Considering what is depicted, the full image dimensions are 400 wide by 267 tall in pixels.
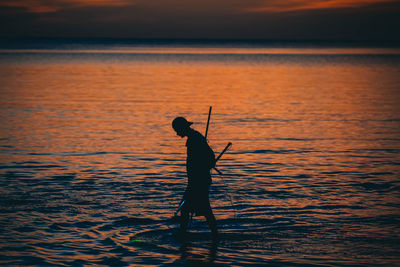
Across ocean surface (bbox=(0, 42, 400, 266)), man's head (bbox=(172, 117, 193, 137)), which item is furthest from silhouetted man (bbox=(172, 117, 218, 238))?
ocean surface (bbox=(0, 42, 400, 266))

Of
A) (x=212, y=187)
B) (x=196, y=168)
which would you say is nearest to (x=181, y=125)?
(x=196, y=168)

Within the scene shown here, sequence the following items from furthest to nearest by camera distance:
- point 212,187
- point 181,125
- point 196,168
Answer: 1. point 212,187
2. point 196,168
3. point 181,125

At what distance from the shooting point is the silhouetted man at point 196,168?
8273 mm

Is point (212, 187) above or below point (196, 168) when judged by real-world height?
below

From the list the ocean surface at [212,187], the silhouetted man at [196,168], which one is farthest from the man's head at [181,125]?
the ocean surface at [212,187]

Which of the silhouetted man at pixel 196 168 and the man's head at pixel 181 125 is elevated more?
the man's head at pixel 181 125

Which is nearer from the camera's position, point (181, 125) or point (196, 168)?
point (181, 125)

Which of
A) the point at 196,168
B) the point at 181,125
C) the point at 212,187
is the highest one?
the point at 181,125

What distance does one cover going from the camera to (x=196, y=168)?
8461 millimetres

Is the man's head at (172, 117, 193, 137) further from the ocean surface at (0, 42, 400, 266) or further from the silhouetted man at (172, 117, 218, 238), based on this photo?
the ocean surface at (0, 42, 400, 266)

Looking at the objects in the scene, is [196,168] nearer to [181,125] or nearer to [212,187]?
[181,125]

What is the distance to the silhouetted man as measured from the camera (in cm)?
827

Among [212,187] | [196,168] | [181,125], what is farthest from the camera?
[212,187]

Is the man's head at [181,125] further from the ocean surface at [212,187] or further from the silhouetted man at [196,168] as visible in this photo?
the ocean surface at [212,187]
